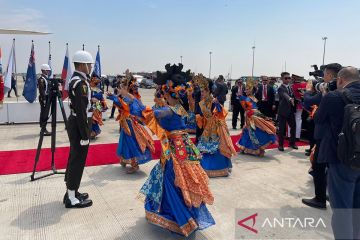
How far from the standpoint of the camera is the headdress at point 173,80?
357 centimetres

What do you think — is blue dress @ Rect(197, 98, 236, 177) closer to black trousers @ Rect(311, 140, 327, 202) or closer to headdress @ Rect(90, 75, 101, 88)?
black trousers @ Rect(311, 140, 327, 202)

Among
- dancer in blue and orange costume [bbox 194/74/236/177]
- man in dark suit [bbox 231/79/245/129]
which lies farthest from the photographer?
man in dark suit [bbox 231/79/245/129]

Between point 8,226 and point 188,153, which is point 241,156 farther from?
point 8,226

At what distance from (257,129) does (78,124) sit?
4361 mm

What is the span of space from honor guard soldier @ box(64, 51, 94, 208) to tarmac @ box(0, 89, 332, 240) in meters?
0.22

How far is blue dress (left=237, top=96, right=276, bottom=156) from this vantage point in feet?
23.4

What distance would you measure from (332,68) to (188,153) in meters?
2.15

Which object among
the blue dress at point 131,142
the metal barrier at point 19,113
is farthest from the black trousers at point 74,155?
the metal barrier at point 19,113

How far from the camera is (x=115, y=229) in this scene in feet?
12.2

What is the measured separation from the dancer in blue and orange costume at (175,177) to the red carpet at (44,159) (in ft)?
10.9

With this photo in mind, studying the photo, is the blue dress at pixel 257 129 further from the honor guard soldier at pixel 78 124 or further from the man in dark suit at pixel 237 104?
the man in dark suit at pixel 237 104

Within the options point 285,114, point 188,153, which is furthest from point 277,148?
point 188,153

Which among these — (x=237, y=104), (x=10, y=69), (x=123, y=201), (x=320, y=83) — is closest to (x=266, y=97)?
(x=237, y=104)

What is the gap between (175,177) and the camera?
11.2ft
